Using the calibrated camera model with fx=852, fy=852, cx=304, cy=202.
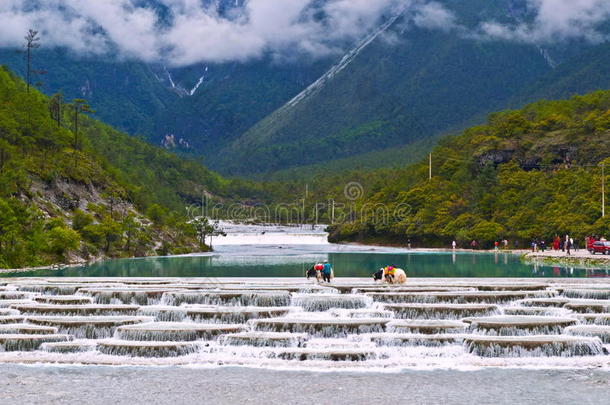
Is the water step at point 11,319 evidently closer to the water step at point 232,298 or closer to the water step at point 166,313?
the water step at point 166,313

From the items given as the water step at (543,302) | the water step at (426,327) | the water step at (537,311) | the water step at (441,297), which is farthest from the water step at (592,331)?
the water step at (441,297)

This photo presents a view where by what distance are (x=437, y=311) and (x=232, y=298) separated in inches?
402

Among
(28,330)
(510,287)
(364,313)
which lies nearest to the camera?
Result: (28,330)

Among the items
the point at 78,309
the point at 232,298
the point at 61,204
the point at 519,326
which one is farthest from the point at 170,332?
the point at 61,204

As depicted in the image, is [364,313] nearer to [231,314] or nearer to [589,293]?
[231,314]

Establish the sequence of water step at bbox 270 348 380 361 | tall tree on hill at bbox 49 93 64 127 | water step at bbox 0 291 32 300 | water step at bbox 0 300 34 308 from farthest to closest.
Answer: tall tree on hill at bbox 49 93 64 127, water step at bbox 0 291 32 300, water step at bbox 0 300 34 308, water step at bbox 270 348 380 361

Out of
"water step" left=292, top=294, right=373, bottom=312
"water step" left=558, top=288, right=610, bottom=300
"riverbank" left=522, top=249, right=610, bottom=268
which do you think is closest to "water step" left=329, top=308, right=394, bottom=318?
"water step" left=292, top=294, right=373, bottom=312

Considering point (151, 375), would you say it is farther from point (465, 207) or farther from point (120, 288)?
point (465, 207)

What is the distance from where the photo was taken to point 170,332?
3400 centimetres

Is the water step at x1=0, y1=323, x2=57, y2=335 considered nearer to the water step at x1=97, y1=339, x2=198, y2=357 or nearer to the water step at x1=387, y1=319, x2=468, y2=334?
the water step at x1=97, y1=339, x2=198, y2=357

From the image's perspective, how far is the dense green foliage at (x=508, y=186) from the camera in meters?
133

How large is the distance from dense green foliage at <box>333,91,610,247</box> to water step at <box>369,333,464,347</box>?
8814 centimetres

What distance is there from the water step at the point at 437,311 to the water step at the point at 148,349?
34.3ft

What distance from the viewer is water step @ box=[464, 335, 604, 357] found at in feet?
105
